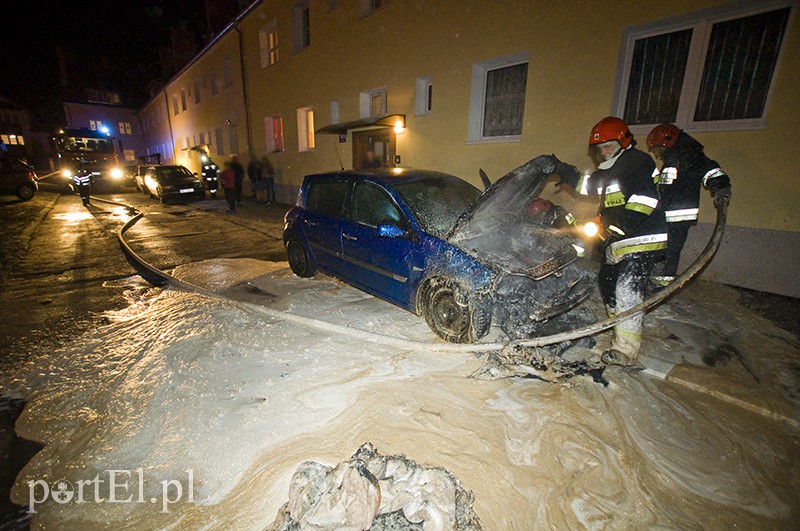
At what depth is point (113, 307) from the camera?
170 inches

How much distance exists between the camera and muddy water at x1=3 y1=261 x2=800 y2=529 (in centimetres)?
184

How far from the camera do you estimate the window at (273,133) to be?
15500 millimetres

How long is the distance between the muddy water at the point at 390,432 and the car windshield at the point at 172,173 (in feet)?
45.1

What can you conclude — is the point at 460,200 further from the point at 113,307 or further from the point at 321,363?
the point at 113,307

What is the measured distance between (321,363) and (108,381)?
172 centimetres

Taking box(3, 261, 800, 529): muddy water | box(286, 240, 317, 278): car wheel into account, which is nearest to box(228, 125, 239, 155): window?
box(286, 240, 317, 278): car wheel

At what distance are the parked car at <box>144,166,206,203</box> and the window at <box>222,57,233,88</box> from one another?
6.10 metres

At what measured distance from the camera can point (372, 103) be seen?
1046 cm

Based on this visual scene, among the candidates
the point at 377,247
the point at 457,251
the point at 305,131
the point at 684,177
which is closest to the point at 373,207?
the point at 377,247

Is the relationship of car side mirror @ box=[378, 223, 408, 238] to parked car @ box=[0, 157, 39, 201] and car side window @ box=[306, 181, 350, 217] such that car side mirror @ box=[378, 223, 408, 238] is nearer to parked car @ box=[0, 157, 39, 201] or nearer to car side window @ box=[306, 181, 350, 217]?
car side window @ box=[306, 181, 350, 217]

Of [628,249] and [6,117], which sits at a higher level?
[6,117]

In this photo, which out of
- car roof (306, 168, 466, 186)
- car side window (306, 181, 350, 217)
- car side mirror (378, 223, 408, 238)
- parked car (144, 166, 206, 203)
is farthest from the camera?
parked car (144, 166, 206, 203)

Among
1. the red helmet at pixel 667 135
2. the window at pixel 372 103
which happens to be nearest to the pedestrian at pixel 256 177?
the window at pixel 372 103

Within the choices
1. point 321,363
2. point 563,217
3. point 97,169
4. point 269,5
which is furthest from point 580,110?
point 97,169
